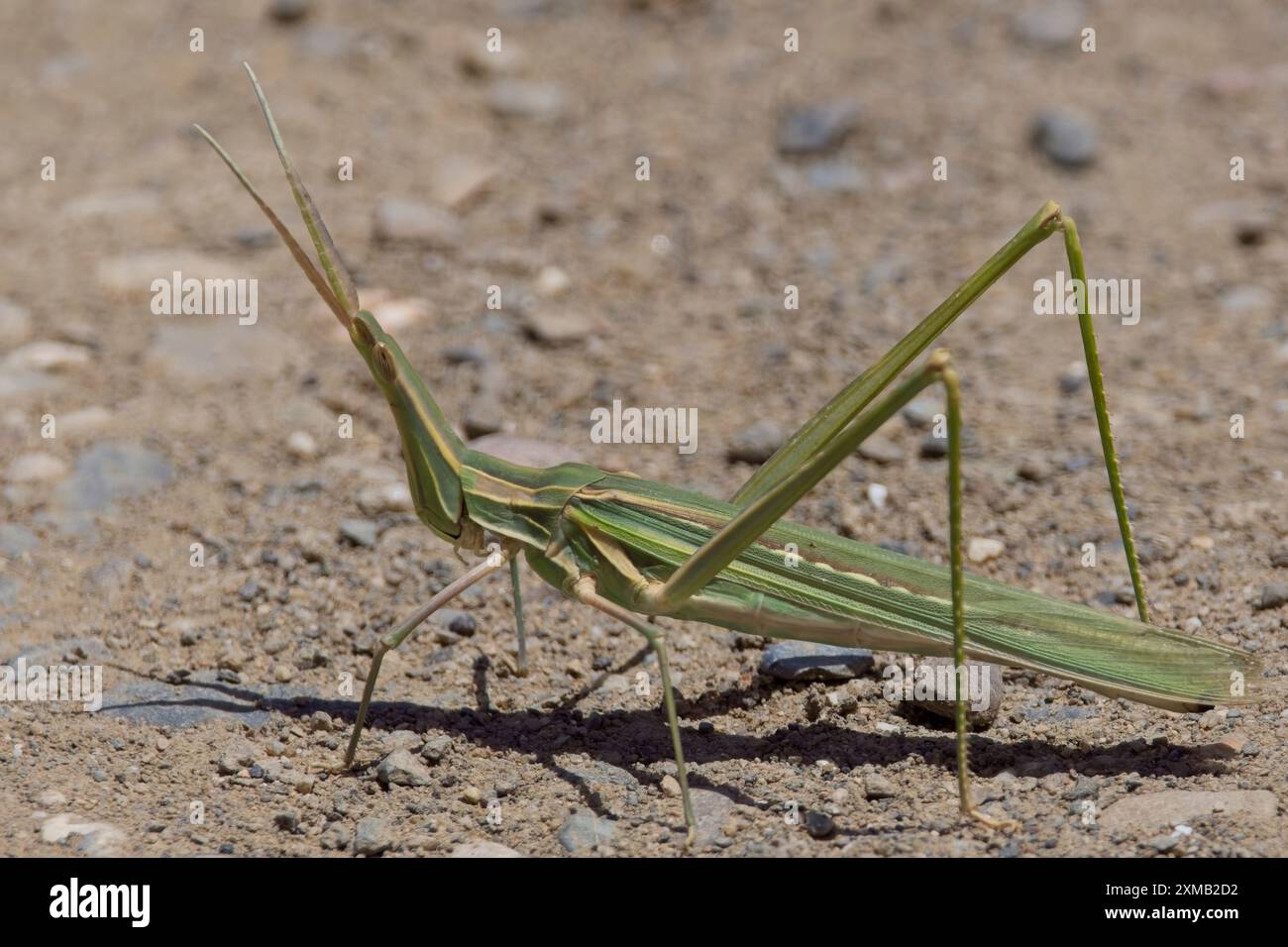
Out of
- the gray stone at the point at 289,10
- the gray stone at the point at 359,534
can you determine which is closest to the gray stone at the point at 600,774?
the gray stone at the point at 359,534

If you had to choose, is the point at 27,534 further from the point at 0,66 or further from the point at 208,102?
the point at 0,66

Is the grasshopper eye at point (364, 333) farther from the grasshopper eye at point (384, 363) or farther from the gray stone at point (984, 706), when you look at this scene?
the gray stone at point (984, 706)

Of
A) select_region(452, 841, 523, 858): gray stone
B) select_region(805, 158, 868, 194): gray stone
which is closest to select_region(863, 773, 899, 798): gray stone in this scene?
select_region(452, 841, 523, 858): gray stone

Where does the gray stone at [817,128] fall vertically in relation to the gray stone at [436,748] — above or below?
above

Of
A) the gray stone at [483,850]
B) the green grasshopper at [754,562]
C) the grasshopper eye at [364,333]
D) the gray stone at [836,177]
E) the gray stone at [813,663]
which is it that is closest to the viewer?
the gray stone at [483,850]

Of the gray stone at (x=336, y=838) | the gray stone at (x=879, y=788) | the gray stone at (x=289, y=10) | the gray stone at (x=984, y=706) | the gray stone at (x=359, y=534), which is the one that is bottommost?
the gray stone at (x=336, y=838)
